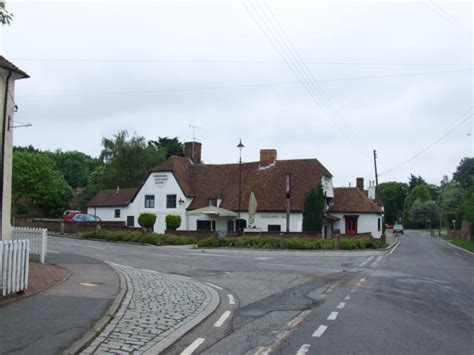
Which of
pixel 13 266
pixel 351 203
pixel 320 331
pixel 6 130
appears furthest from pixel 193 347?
pixel 351 203

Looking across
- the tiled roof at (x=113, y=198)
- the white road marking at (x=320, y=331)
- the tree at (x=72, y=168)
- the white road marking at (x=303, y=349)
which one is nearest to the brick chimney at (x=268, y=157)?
the tiled roof at (x=113, y=198)

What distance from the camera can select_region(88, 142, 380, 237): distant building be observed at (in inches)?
1764

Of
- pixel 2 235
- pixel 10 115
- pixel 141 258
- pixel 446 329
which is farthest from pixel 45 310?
pixel 141 258

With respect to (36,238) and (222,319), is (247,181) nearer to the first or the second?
(36,238)

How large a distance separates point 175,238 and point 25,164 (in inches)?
1045

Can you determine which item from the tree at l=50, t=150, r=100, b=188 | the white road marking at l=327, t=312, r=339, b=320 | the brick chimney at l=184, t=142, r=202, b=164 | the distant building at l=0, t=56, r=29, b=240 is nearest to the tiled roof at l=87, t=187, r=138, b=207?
the brick chimney at l=184, t=142, r=202, b=164

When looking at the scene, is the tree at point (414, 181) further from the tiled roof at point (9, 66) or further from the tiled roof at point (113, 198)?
the tiled roof at point (9, 66)

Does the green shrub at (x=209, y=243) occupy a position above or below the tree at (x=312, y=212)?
below

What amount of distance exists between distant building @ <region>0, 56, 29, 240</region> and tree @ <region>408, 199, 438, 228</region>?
114 meters

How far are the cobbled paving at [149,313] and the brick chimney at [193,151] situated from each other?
1625 inches

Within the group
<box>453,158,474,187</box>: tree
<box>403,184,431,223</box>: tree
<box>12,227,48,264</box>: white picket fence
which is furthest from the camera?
<box>403,184,431,223</box>: tree

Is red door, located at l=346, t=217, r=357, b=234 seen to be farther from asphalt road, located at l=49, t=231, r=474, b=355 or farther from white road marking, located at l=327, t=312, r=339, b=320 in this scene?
white road marking, located at l=327, t=312, r=339, b=320

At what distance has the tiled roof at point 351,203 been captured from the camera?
4947 centimetres

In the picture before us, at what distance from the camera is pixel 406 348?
23.8ft
